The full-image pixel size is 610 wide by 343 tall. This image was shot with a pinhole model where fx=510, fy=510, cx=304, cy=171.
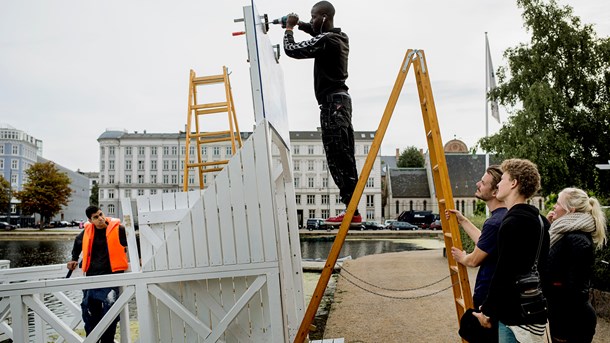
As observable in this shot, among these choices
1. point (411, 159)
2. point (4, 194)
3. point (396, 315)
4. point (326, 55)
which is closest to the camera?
point (326, 55)

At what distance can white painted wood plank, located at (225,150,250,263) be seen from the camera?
3.86 metres

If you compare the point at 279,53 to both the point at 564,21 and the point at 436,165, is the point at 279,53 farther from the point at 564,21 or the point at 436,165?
the point at 564,21

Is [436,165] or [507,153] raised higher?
[507,153]

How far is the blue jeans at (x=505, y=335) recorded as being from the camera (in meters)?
3.09

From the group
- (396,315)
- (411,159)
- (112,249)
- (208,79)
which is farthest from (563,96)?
(411,159)

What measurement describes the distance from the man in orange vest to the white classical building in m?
69.3

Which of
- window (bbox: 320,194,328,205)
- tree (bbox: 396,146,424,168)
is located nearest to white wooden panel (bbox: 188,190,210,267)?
window (bbox: 320,194,328,205)

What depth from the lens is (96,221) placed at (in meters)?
6.18

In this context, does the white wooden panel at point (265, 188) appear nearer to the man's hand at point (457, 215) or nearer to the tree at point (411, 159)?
the man's hand at point (457, 215)

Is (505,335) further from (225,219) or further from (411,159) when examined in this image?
(411,159)

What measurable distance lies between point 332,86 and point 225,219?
57.1 inches

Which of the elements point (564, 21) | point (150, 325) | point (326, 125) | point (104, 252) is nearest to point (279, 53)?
point (326, 125)

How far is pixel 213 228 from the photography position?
3.92 m

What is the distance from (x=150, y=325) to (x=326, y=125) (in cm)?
213
